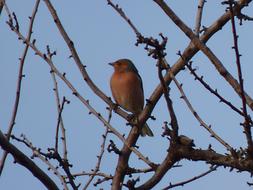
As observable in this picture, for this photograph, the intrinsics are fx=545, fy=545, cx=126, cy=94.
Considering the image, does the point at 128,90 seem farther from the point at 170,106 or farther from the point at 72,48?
the point at 170,106

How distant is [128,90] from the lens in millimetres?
8336

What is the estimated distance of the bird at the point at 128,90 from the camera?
8289mm

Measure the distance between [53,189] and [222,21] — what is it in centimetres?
179

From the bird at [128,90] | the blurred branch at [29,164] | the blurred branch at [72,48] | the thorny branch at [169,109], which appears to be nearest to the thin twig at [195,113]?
the thorny branch at [169,109]

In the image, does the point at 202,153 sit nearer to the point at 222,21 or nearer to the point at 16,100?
the point at 222,21

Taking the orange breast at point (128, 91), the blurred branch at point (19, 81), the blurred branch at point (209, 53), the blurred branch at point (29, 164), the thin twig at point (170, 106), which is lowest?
the blurred branch at point (29, 164)

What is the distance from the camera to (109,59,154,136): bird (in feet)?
27.2

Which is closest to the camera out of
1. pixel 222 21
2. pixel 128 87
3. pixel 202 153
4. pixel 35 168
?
pixel 35 168

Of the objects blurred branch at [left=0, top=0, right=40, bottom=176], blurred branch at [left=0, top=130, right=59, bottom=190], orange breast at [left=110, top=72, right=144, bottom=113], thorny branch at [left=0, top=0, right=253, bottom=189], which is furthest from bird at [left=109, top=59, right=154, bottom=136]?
blurred branch at [left=0, top=130, right=59, bottom=190]

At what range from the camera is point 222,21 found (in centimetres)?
378

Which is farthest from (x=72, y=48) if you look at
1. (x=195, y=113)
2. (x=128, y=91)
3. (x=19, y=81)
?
(x=128, y=91)

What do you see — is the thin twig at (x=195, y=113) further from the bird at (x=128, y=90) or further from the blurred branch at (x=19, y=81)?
the bird at (x=128, y=90)

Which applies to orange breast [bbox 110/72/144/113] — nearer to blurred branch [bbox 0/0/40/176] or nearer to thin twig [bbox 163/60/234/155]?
blurred branch [bbox 0/0/40/176]

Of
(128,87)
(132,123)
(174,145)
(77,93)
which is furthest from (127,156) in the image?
(128,87)
